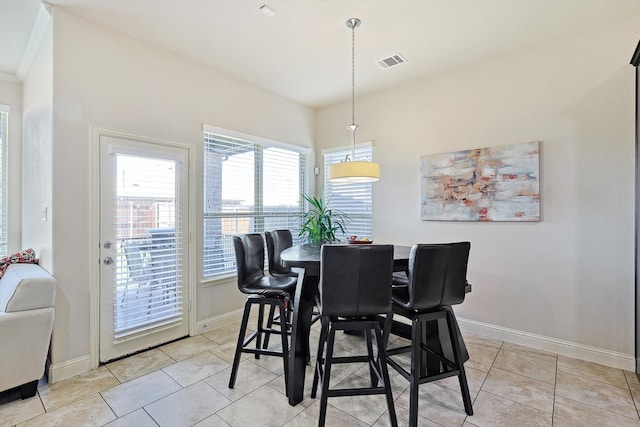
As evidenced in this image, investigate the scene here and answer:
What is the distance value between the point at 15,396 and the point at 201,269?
165 cm

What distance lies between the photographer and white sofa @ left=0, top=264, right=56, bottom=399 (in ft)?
6.80

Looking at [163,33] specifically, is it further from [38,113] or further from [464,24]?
[464,24]

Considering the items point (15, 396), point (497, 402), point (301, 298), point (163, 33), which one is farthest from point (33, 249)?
point (497, 402)

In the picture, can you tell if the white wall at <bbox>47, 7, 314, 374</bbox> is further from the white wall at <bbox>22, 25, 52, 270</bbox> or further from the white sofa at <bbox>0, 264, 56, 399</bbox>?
the white sofa at <bbox>0, 264, 56, 399</bbox>

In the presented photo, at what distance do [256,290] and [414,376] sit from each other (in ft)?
4.32

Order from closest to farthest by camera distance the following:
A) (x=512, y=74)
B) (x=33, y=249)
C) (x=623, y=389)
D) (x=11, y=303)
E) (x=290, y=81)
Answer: (x=11, y=303) < (x=623, y=389) < (x=33, y=249) < (x=512, y=74) < (x=290, y=81)

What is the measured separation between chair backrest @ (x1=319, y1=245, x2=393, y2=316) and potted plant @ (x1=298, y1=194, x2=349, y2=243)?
2173 mm

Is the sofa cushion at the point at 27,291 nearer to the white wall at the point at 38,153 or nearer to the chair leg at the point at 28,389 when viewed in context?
the white wall at the point at 38,153

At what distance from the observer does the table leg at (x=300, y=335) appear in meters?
2.11

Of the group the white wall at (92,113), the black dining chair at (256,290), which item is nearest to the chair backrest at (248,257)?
the black dining chair at (256,290)

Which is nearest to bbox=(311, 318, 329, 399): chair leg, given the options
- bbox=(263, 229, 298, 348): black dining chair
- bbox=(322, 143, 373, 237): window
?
bbox=(263, 229, 298, 348): black dining chair

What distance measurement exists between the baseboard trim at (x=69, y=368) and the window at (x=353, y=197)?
10.7ft

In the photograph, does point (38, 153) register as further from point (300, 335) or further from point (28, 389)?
point (300, 335)

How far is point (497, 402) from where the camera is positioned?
2158 millimetres
